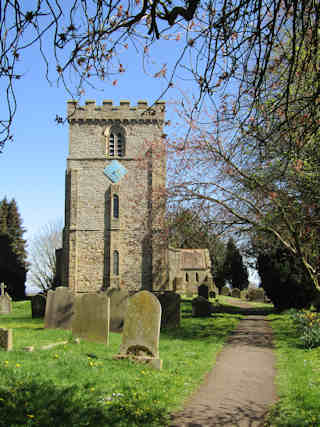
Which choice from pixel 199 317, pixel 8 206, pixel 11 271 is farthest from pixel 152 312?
pixel 8 206

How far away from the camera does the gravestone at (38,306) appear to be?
17.2 m

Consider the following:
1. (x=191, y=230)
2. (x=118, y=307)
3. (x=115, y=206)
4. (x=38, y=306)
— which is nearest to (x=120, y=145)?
(x=115, y=206)

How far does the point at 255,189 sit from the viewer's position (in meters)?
11.1

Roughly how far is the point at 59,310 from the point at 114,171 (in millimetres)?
21433

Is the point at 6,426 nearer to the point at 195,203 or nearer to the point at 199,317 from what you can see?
the point at 195,203

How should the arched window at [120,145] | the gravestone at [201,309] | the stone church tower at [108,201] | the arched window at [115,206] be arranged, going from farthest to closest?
the arched window at [120,145] < the arched window at [115,206] < the stone church tower at [108,201] < the gravestone at [201,309]

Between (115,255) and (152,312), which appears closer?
(152,312)

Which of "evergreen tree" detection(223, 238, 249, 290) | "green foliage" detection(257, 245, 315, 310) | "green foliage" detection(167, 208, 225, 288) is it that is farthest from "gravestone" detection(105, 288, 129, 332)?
"evergreen tree" detection(223, 238, 249, 290)

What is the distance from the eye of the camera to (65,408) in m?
4.69

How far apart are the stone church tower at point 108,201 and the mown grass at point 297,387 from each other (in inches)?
860

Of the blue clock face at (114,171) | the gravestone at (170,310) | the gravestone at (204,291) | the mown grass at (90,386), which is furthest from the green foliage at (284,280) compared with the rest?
the blue clock face at (114,171)

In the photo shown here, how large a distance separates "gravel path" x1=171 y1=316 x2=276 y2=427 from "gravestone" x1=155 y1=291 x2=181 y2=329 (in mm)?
3811

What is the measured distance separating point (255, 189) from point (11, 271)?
1190 inches

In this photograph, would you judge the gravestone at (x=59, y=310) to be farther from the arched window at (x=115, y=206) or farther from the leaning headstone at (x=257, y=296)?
the leaning headstone at (x=257, y=296)
